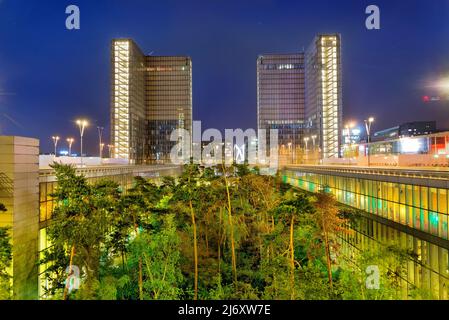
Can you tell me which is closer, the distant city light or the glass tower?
the distant city light

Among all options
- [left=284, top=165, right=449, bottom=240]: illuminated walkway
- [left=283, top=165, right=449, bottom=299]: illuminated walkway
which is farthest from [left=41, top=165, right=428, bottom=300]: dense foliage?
[left=284, top=165, right=449, bottom=240]: illuminated walkway

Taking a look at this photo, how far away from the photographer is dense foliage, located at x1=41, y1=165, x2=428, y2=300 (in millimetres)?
14281

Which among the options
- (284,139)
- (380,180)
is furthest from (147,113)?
(380,180)

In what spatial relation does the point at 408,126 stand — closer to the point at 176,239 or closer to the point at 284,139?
the point at 284,139

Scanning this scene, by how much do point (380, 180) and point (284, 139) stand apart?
133 meters

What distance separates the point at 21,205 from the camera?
56.7 feet

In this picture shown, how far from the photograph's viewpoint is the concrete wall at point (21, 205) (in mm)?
16516

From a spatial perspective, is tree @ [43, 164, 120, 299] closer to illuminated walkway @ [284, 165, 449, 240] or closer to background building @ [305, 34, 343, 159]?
illuminated walkway @ [284, 165, 449, 240]

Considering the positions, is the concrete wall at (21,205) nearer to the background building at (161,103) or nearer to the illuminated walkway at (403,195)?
the illuminated walkway at (403,195)

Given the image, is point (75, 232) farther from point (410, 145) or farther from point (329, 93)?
point (329, 93)

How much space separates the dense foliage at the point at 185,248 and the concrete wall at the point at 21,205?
1218 millimetres

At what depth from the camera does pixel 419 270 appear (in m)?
19.6

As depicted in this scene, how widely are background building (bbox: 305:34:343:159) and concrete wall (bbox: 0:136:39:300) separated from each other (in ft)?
402

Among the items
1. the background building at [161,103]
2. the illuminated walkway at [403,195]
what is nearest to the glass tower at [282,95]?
the background building at [161,103]
